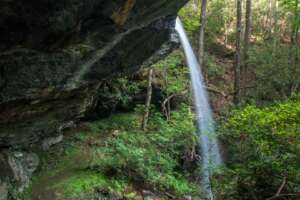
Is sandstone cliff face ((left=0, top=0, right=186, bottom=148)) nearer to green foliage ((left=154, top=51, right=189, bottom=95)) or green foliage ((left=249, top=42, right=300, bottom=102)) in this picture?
green foliage ((left=154, top=51, right=189, bottom=95))

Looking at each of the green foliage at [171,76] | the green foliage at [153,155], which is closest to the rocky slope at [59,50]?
the green foliage at [153,155]

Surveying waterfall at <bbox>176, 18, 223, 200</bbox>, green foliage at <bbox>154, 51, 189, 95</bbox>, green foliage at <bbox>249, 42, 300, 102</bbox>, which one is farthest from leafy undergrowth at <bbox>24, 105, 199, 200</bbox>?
green foliage at <bbox>249, 42, 300, 102</bbox>

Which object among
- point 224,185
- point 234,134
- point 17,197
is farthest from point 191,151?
point 17,197

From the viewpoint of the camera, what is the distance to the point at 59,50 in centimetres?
549

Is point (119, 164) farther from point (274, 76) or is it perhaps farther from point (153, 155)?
point (274, 76)

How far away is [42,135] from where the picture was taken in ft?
28.8

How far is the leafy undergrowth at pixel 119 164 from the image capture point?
8.27 m

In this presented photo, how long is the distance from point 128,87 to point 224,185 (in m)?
6.41

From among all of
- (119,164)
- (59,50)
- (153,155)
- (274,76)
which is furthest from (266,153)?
(274,76)

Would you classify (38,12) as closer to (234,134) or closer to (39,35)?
(39,35)

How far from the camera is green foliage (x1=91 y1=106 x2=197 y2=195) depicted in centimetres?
887

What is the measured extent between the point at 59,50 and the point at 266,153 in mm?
4919

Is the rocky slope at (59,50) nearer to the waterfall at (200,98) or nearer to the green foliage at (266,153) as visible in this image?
the green foliage at (266,153)

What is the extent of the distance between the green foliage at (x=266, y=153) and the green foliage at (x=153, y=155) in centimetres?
168
